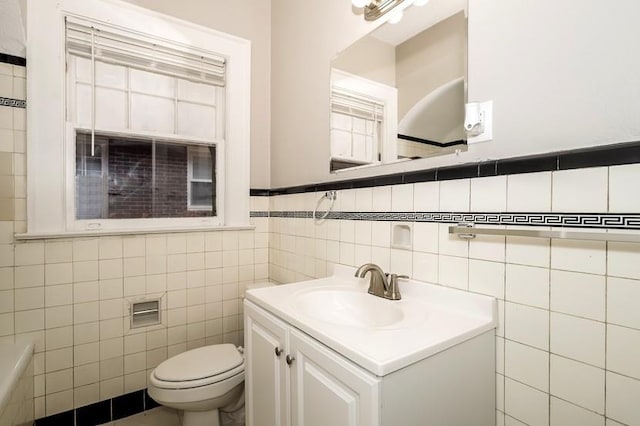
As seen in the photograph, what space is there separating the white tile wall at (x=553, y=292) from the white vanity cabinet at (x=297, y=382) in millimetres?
527

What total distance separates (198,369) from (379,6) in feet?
6.38

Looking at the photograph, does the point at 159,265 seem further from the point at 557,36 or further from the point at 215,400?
the point at 557,36

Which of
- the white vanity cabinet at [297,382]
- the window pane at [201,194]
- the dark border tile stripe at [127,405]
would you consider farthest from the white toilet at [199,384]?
the window pane at [201,194]

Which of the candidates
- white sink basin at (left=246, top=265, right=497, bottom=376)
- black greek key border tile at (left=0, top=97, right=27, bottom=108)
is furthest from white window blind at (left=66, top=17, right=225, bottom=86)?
white sink basin at (left=246, top=265, right=497, bottom=376)

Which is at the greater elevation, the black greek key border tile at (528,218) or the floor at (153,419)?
the black greek key border tile at (528,218)

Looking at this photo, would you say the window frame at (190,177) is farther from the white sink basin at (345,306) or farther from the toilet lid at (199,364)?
the white sink basin at (345,306)

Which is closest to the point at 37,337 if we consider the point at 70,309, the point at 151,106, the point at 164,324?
the point at 70,309

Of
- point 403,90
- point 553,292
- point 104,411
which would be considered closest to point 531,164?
point 553,292

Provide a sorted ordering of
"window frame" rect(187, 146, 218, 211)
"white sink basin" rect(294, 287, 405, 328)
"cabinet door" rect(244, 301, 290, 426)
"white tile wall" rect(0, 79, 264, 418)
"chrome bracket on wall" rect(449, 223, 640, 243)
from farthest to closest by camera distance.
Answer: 1. "window frame" rect(187, 146, 218, 211)
2. "white tile wall" rect(0, 79, 264, 418)
3. "white sink basin" rect(294, 287, 405, 328)
4. "cabinet door" rect(244, 301, 290, 426)
5. "chrome bracket on wall" rect(449, 223, 640, 243)

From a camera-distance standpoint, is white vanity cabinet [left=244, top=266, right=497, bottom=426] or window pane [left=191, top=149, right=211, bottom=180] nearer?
white vanity cabinet [left=244, top=266, right=497, bottom=426]

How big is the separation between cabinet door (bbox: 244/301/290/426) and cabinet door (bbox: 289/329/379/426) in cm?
7

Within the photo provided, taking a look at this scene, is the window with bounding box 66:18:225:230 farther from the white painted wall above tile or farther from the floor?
the white painted wall above tile

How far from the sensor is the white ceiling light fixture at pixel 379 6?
1.30 metres

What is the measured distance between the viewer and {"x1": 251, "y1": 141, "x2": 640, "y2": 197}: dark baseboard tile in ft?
2.41
